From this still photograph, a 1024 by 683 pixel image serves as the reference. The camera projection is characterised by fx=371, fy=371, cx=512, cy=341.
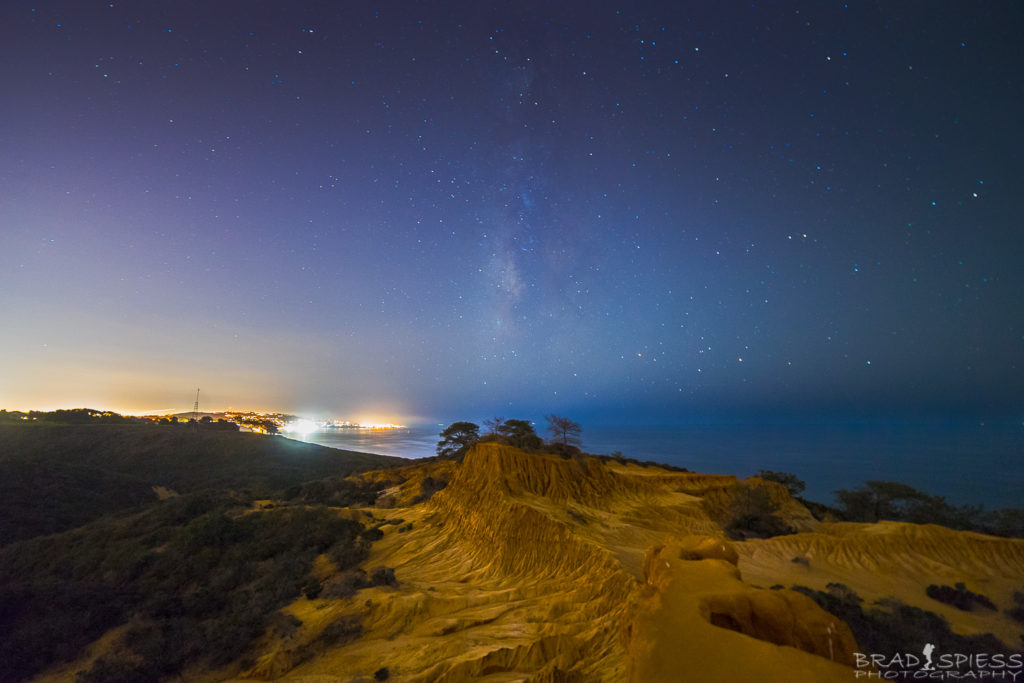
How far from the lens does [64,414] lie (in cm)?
7062

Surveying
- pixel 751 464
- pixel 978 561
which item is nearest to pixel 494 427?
pixel 978 561

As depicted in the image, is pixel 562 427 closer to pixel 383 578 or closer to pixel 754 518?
pixel 754 518

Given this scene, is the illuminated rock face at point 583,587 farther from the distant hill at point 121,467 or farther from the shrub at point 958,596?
the distant hill at point 121,467

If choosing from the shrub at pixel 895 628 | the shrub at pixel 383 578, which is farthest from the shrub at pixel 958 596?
the shrub at pixel 383 578

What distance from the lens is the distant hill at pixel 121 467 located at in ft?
76.2

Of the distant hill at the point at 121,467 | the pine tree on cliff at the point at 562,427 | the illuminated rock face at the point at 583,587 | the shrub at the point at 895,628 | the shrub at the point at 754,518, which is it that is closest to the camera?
the illuminated rock face at the point at 583,587

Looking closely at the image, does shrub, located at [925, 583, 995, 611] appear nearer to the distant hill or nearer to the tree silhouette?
the tree silhouette

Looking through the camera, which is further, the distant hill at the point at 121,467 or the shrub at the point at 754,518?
the distant hill at the point at 121,467

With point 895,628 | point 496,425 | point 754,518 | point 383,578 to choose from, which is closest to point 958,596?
point 895,628

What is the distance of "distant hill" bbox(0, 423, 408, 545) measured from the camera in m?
23.2

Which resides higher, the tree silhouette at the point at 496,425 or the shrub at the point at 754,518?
the tree silhouette at the point at 496,425

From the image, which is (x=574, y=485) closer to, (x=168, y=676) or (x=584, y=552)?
(x=584, y=552)

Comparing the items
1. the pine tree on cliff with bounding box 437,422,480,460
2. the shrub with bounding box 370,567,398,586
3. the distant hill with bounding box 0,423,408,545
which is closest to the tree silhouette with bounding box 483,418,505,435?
the pine tree on cliff with bounding box 437,422,480,460

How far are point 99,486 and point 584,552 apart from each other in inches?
1507
